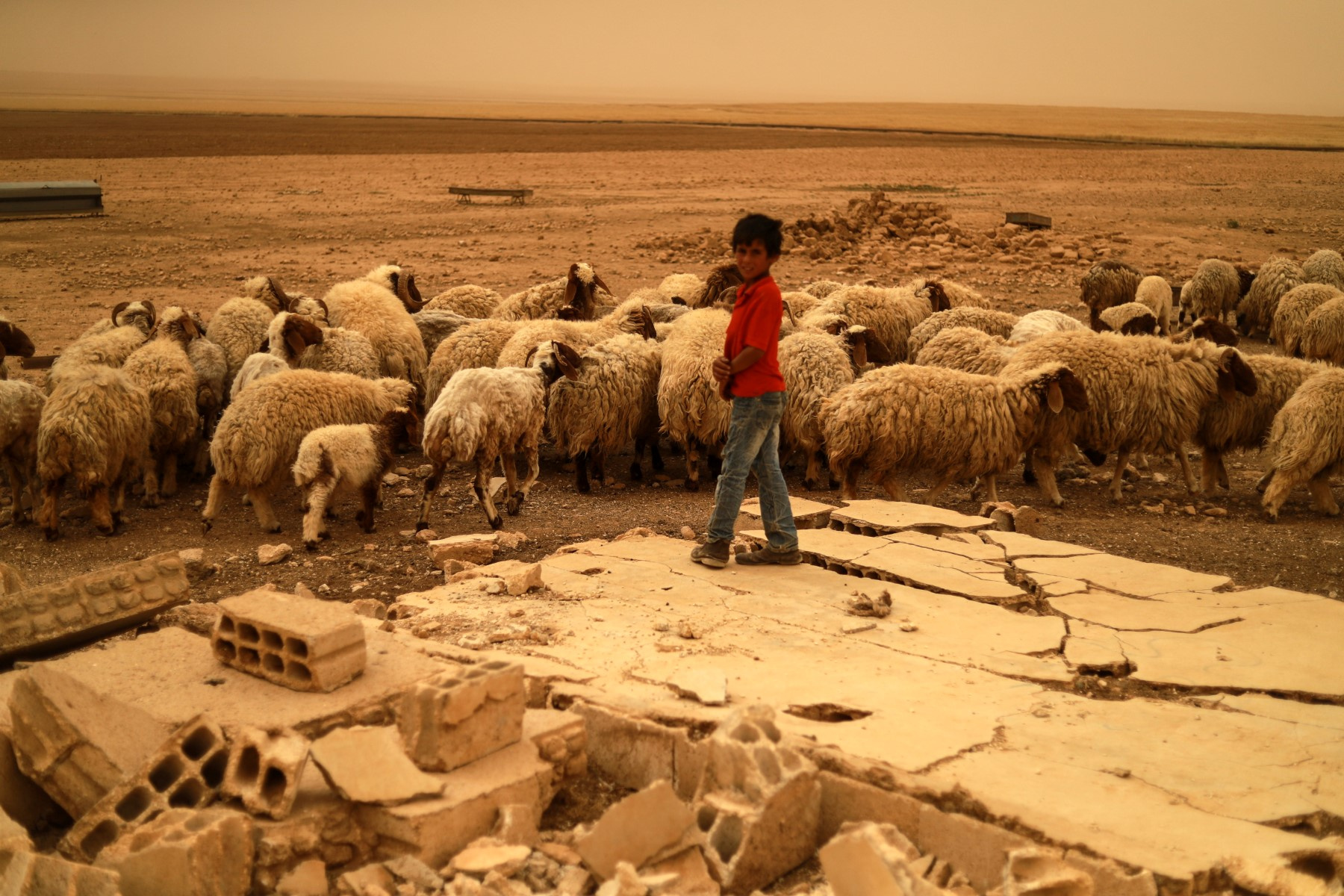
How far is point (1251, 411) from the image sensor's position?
966cm

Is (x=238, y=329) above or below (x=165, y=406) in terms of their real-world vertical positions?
above

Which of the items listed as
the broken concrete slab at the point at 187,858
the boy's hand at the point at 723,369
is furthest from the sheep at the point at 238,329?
the broken concrete slab at the point at 187,858

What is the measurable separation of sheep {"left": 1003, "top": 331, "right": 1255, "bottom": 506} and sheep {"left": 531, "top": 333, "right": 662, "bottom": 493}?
3148 mm

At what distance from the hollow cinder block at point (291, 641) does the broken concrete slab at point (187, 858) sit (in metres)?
0.81

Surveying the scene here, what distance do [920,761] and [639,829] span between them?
107 centimetres

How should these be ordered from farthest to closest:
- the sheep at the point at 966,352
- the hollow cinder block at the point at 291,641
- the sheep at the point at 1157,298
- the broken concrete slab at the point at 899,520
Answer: the sheep at the point at 1157,298, the sheep at the point at 966,352, the broken concrete slab at the point at 899,520, the hollow cinder block at the point at 291,641

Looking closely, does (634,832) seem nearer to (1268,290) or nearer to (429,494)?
(429,494)

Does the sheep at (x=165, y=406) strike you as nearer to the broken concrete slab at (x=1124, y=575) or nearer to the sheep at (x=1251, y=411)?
the broken concrete slab at (x=1124, y=575)

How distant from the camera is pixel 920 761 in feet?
12.9

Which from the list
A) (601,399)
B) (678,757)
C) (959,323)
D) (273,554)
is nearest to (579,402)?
(601,399)

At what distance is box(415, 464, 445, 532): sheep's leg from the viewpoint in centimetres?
845

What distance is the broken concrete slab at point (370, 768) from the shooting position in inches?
144

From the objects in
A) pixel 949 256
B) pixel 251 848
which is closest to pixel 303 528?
pixel 251 848

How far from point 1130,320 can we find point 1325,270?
5.77 meters
